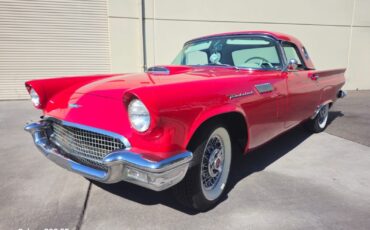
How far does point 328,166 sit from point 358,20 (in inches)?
419

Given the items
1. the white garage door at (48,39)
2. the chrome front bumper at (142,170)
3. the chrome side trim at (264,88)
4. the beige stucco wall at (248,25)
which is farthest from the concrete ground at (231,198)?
the beige stucco wall at (248,25)

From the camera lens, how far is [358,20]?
459 inches

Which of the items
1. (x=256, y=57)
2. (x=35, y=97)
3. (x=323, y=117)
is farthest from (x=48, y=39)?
(x=323, y=117)

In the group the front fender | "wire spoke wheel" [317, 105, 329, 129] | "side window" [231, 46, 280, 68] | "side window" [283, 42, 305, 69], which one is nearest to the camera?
the front fender

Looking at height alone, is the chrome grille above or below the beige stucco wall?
below

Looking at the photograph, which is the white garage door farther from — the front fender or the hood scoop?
the front fender

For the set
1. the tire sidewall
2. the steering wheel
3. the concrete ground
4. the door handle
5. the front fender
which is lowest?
the concrete ground

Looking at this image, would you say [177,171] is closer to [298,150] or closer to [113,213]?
[113,213]

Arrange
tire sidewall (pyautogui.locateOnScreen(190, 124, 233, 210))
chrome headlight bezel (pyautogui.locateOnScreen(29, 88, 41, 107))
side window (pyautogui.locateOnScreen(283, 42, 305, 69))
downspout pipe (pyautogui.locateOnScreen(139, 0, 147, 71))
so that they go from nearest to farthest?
tire sidewall (pyautogui.locateOnScreen(190, 124, 233, 210)) < chrome headlight bezel (pyautogui.locateOnScreen(29, 88, 41, 107)) < side window (pyautogui.locateOnScreen(283, 42, 305, 69)) < downspout pipe (pyautogui.locateOnScreen(139, 0, 147, 71))

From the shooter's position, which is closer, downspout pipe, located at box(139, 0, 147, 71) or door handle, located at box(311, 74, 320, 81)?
door handle, located at box(311, 74, 320, 81)

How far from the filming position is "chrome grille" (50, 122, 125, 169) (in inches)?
83.1

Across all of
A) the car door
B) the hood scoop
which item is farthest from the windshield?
the hood scoop

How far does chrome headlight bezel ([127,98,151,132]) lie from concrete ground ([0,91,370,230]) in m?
0.85

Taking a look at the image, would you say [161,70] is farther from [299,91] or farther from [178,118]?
[299,91]
